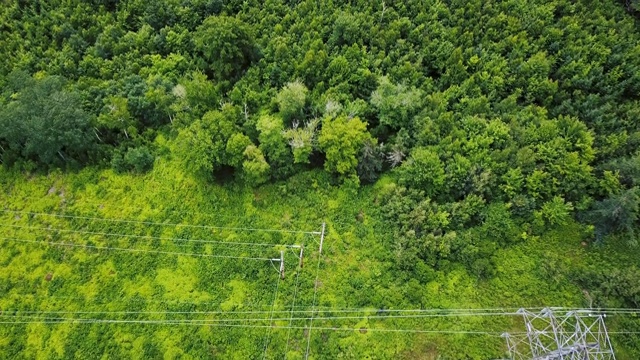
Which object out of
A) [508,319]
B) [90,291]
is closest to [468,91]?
[508,319]

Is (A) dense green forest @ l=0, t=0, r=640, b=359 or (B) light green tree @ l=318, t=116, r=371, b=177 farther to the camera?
(B) light green tree @ l=318, t=116, r=371, b=177

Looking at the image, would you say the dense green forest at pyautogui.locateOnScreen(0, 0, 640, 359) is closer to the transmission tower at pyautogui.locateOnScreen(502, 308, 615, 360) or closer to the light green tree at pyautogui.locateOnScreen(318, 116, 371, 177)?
the light green tree at pyautogui.locateOnScreen(318, 116, 371, 177)

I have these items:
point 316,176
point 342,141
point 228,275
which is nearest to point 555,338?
point 342,141

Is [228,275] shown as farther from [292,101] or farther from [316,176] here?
[292,101]

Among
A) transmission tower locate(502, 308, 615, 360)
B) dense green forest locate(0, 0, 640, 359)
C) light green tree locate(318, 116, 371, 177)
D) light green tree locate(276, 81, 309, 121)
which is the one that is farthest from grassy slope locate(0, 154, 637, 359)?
light green tree locate(276, 81, 309, 121)

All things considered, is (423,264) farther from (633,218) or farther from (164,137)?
(164,137)

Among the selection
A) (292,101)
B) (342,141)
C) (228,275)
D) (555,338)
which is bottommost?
(555,338)
